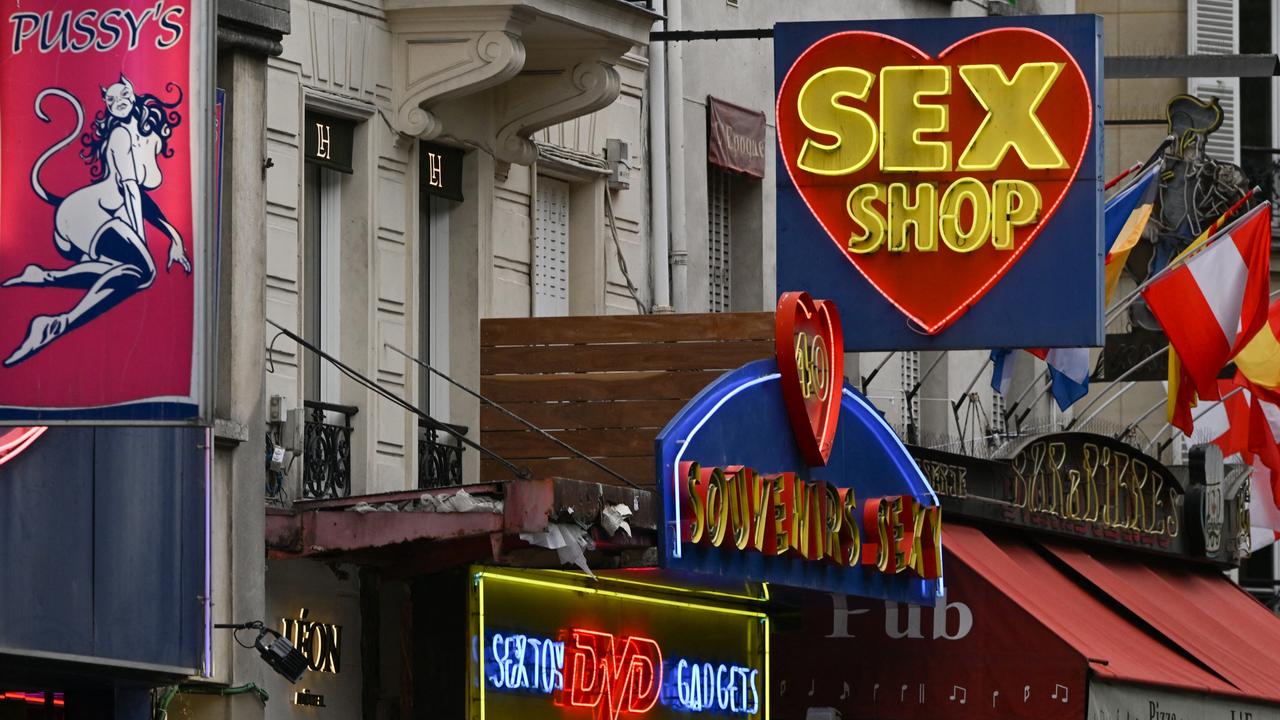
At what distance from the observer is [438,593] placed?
1780 centimetres

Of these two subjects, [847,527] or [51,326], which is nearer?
[51,326]

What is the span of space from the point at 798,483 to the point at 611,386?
1331mm

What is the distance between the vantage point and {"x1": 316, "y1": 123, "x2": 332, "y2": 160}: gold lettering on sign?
58.3ft

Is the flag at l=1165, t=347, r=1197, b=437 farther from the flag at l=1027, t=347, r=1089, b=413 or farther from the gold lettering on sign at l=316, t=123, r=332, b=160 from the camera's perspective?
the gold lettering on sign at l=316, t=123, r=332, b=160

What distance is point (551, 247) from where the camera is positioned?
68.7 ft

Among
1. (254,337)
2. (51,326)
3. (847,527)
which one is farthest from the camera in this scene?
(847,527)

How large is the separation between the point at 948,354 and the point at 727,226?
349cm

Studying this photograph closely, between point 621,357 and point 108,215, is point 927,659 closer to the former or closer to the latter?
point 621,357

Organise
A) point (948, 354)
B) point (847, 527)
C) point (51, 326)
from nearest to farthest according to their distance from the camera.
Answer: point (51, 326) < point (847, 527) < point (948, 354)

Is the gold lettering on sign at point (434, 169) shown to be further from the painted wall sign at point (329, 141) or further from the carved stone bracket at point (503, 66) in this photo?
the painted wall sign at point (329, 141)

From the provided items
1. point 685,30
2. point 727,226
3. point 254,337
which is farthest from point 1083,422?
point 254,337

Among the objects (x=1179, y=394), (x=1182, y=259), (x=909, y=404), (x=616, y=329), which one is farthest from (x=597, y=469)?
(x=1182, y=259)

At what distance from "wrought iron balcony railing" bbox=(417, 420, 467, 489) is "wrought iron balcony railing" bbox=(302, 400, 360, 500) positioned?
0.85 metres

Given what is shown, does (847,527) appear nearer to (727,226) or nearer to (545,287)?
(545,287)
